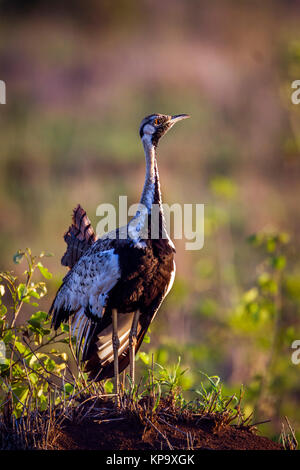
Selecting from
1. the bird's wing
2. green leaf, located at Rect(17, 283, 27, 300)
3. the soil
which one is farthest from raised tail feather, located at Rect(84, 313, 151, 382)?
the soil

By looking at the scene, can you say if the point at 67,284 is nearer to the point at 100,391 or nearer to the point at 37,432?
the point at 100,391

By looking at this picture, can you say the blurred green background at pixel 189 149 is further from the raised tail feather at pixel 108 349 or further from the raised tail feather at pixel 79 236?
the raised tail feather at pixel 79 236

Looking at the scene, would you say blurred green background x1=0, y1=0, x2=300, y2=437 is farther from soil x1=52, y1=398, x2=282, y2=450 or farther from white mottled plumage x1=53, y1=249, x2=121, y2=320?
soil x1=52, y1=398, x2=282, y2=450

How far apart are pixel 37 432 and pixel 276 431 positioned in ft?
21.1

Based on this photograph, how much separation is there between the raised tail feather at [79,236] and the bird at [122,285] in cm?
24

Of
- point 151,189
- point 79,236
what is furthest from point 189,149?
point 151,189

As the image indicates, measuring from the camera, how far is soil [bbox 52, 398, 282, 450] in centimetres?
390

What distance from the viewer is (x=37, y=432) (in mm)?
3893

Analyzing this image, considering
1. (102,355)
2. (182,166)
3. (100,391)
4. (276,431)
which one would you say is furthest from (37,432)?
(182,166)

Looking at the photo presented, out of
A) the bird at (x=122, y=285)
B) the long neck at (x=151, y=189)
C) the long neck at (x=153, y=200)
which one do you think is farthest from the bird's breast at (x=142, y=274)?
the long neck at (x=151, y=189)

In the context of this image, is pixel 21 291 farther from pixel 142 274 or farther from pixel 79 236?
pixel 79 236

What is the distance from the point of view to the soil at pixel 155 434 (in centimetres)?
390

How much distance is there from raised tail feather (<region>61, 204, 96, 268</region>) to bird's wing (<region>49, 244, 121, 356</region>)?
0.36m

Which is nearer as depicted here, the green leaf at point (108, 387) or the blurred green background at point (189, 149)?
the green leaf at point (108, 387)
